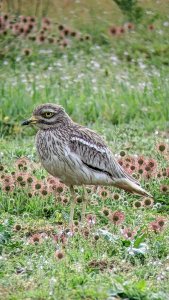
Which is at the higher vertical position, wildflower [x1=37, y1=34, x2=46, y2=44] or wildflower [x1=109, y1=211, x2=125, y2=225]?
wildflower [x1=37, y1=34, x2=46, y2=44]

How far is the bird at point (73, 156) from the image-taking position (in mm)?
8398

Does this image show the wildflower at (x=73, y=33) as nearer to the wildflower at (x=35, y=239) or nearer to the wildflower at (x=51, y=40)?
the wildflower at (x=51, y=40)

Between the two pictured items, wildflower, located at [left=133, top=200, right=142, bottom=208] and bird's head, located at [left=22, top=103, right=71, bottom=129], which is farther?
wildflower, located at [left=133, top=200, right=142, bottom=208]

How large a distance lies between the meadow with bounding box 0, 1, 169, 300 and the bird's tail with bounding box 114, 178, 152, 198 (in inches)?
6.0

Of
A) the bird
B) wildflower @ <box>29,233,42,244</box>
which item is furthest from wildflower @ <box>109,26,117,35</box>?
wildflower @ <box>29,233,42,244</box>

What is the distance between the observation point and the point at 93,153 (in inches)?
338

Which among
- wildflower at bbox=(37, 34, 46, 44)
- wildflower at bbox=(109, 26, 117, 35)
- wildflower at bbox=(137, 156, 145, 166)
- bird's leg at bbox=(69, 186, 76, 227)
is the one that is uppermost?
wildflower at bbox=(109, 26, 117, 35)

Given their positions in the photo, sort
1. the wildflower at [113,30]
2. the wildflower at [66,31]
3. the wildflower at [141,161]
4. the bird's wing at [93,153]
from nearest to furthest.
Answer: the bird's wing at [93,153], the wildflower at [141,161], the wildflower at [66,31], the wildflower at [113,30]

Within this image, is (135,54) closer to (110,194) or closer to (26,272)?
(110,194)

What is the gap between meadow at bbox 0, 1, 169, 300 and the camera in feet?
23.5

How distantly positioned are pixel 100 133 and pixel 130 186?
3056 millimetres

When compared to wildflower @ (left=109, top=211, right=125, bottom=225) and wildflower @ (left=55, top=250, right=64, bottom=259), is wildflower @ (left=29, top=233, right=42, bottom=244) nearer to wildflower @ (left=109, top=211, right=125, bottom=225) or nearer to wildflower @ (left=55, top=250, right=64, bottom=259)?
wildflower @ (left=55, top=250, right=64, bottom=259)

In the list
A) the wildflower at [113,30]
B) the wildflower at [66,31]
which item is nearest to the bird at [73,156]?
the wildflower at [66,31]

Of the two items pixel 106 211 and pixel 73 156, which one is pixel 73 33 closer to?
pixel 106 211
